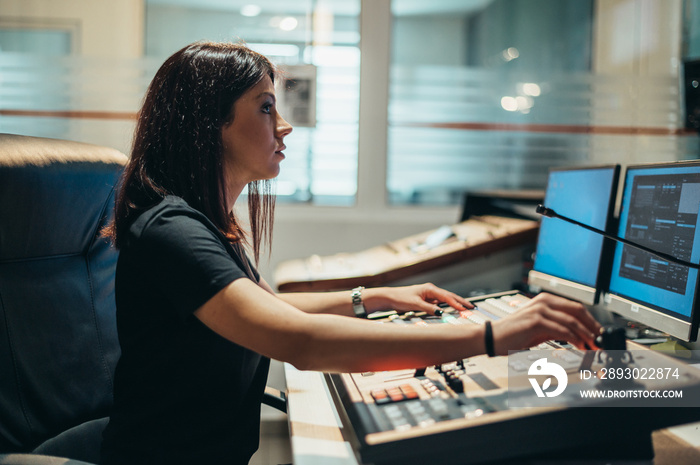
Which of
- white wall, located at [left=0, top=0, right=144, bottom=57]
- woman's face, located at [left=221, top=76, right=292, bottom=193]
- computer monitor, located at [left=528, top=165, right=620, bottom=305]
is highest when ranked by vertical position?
white wall, located at [left=0, top=0, right=144, bottom=57]

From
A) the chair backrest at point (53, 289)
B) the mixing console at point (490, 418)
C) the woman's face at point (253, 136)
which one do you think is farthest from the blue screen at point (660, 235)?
the chair backrest at point (53, 289)

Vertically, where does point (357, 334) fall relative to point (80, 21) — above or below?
below

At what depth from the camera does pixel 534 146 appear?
2779 millimetres

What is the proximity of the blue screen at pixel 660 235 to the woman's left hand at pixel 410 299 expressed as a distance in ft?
1.13

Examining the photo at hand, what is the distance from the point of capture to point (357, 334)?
0.77 meters

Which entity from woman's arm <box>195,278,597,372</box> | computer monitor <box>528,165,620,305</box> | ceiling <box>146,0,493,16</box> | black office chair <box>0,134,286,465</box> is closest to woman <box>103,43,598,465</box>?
woman's arm <box>195,278,597,372</box>

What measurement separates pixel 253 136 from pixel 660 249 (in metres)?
0.82

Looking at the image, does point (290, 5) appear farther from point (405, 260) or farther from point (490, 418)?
point (490, 418)

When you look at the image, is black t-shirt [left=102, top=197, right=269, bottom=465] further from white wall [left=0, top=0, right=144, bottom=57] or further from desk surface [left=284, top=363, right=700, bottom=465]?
white wall [left=0, top=0, right=144, bottom=57]

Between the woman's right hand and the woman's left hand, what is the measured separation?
0.44 m

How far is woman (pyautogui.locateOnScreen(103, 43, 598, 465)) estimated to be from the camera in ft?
2.52

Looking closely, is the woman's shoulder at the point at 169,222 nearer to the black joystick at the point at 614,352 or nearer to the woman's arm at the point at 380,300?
the woman's arm at the point at 380,300

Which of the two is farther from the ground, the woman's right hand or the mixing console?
the woman's right hand

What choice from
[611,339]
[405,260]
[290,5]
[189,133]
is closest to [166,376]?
[189,133]
